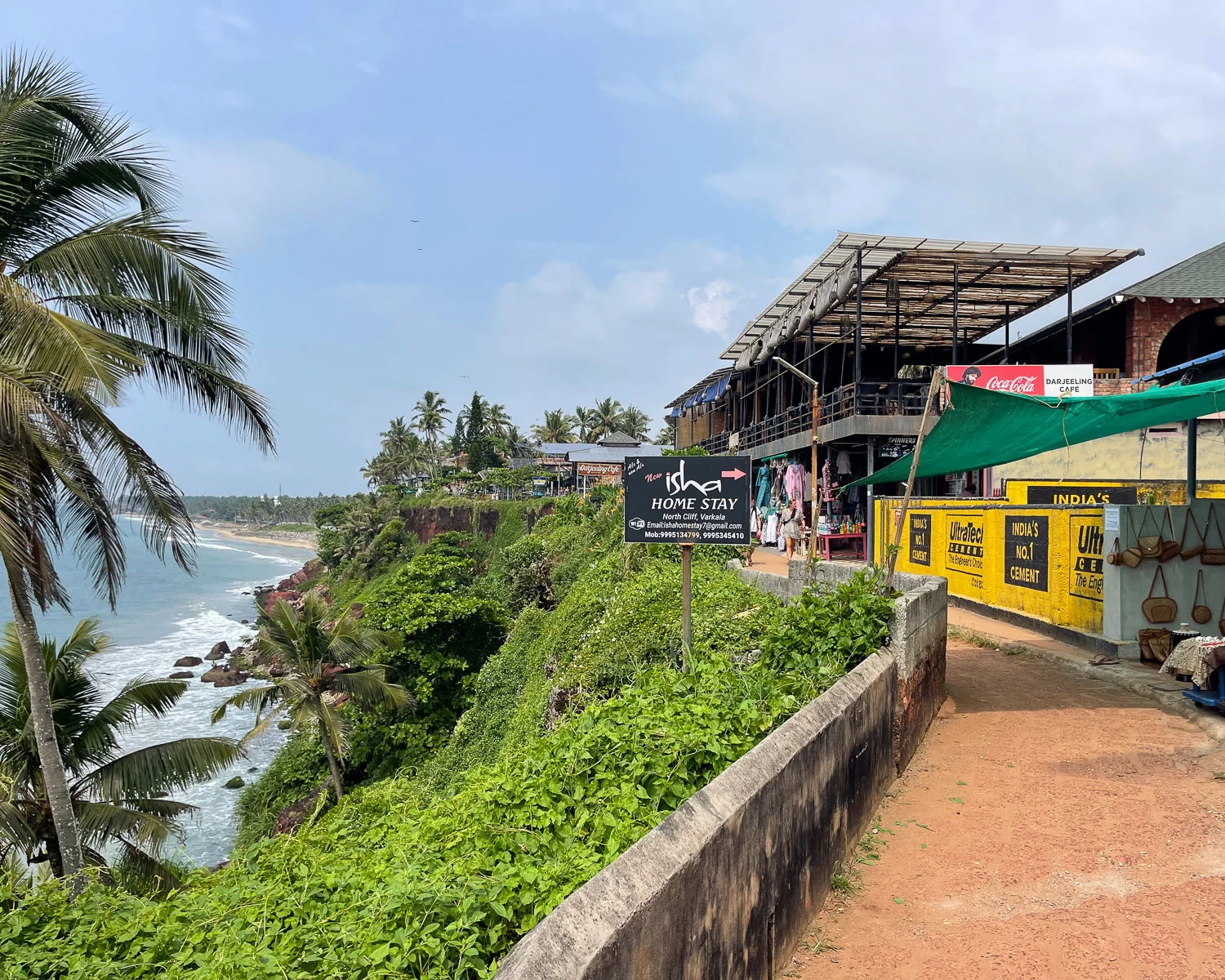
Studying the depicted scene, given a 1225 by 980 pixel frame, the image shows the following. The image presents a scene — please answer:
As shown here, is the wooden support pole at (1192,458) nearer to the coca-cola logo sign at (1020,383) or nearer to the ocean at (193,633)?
the coca-cola logo sign at (1020,383)

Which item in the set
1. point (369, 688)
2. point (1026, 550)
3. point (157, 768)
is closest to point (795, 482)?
point (1026, 550)

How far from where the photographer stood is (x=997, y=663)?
30.3 ft

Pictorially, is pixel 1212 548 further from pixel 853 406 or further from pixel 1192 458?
pixel 853 406

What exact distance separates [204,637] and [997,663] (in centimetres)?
5728

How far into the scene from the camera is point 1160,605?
8859 mm

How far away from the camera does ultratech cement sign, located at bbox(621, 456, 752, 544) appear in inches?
252

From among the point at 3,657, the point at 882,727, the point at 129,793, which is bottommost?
the point at 129,793

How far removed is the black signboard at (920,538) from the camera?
606 inches

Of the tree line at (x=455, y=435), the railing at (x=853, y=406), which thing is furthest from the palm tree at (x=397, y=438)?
the railing at (x=853, y=406)

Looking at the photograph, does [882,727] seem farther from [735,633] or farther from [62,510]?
[62,510]

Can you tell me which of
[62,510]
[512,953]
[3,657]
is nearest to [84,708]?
[3,657]

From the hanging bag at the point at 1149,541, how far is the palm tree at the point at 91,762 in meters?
11.4

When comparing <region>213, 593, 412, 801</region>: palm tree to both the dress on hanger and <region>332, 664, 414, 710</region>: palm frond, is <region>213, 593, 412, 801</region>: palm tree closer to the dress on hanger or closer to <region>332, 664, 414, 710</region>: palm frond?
<region>332, 664, 414, 710</region>: palm frond

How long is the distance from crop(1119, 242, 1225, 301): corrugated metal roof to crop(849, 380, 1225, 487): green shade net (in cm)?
1324
